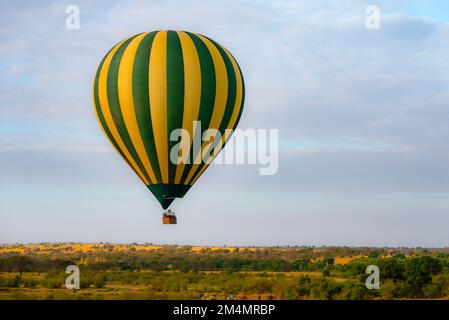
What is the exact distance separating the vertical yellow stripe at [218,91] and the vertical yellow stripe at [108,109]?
7.93 feet

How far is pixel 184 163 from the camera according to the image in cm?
3856

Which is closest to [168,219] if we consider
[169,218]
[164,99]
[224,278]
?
[169,218]

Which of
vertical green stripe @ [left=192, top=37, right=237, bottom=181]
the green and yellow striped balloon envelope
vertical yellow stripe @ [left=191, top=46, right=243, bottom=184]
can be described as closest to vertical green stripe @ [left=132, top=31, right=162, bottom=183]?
the green and yellow striped balloon envelope

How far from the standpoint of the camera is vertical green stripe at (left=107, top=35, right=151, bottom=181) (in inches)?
1521

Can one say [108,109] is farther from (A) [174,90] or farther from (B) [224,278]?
(B) [224,278]

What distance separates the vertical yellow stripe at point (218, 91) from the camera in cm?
3869

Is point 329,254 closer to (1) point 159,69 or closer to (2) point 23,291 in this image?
(2) point 23,291

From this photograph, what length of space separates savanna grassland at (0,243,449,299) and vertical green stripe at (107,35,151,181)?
18346 millimetres

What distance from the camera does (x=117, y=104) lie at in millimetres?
38625

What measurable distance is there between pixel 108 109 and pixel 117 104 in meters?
0.69

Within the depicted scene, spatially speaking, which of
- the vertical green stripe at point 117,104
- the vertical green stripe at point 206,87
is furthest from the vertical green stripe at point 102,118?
the vertical green stripe at point 206,87

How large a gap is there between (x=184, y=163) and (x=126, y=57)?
5017 mm
